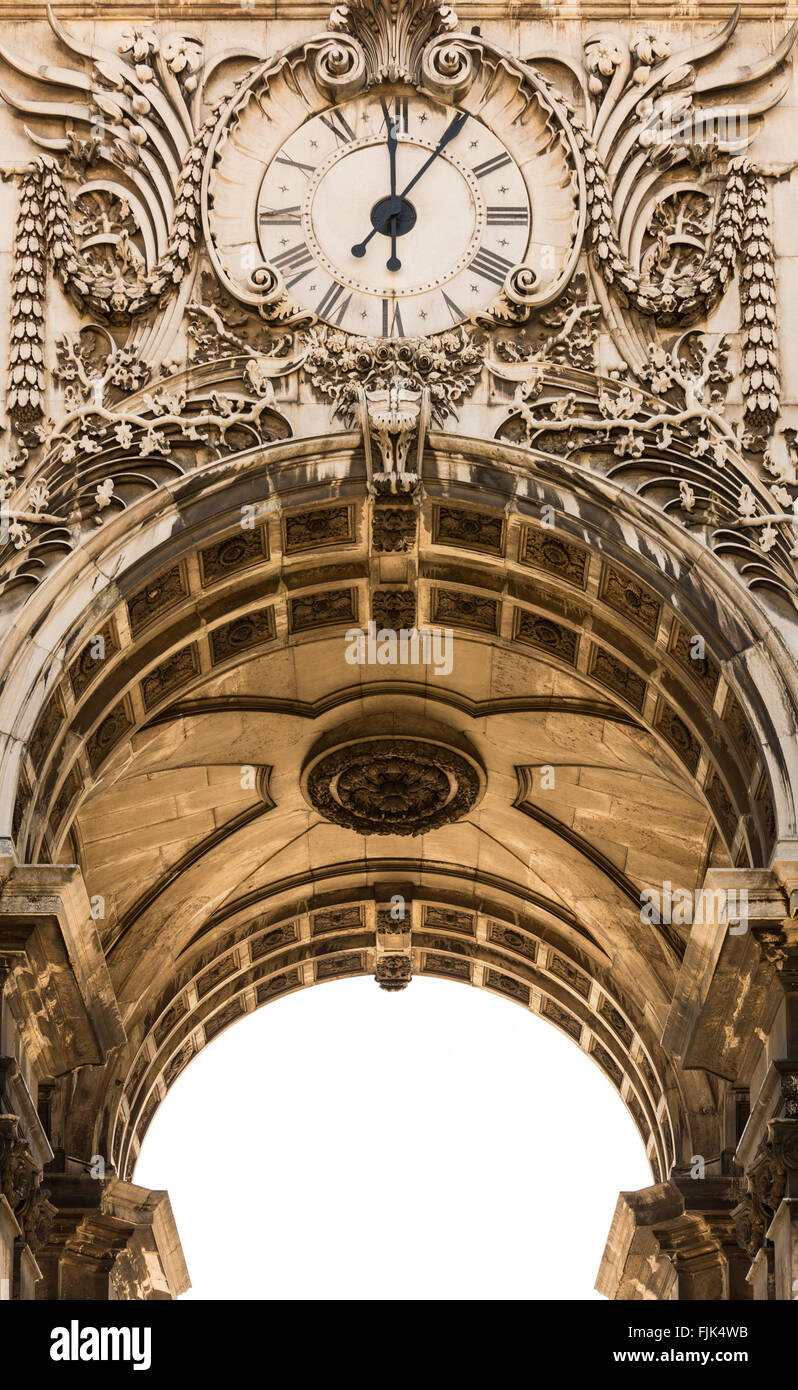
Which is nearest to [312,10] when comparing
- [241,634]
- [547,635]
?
[241,634]

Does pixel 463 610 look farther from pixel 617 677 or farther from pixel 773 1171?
pixel 773 1171

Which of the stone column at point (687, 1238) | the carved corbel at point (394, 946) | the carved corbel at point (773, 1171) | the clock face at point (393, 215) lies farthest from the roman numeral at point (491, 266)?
the carved corbel at point (394, 946)

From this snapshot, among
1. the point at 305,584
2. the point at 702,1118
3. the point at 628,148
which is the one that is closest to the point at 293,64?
the point at 628,148

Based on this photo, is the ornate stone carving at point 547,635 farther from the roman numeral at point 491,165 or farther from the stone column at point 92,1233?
the stone column at point 92,1233

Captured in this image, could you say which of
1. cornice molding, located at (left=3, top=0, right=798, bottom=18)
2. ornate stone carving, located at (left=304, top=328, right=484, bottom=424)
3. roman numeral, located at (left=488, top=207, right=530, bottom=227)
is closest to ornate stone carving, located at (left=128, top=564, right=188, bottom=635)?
ornate stone carving, located at (left=304, top=328, right=484, bottom=424)

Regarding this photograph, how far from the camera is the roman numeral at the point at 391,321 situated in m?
22.3

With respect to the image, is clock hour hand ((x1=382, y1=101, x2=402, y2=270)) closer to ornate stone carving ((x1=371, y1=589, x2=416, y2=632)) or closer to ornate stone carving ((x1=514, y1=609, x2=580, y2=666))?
ornate stone carving ((x1=371, y1=589, x2=416, y2=632))

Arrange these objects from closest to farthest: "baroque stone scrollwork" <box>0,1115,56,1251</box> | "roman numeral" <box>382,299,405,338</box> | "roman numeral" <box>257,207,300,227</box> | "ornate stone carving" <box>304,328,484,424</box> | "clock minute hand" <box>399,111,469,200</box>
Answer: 1. "baroque stone scrollwork" <box>0,1115,56,1251</box>
2. "ornate stone carving" <box>304,328,484,424</box>
3. "roman numeral" <box>382,299,405,338</box>
4. "roman numeral" <box>257,207,300,227</box>
5. "clock minute hand" <box>399,111,469,200</box>

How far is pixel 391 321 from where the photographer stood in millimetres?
22344

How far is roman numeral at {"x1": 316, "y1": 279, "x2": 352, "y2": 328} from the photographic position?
22.4 metres

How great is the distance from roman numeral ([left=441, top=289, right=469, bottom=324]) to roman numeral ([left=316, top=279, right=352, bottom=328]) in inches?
34.5

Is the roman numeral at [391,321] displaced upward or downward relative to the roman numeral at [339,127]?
downward

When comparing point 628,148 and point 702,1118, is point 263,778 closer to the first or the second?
point 702,1118

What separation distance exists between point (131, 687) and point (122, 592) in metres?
1.53
